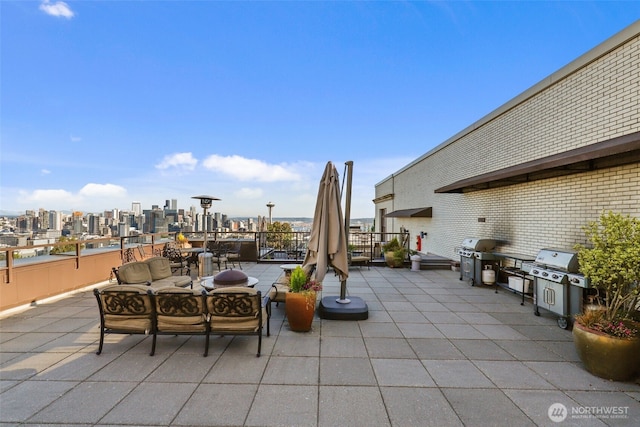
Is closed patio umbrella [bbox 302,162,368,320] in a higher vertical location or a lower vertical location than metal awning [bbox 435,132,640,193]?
lower

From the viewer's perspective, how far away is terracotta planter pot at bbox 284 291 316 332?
Result: 366 cm

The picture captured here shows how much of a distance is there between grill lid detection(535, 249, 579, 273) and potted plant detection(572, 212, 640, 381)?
1.08 meters

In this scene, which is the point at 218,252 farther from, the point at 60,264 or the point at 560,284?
the point at 560,284

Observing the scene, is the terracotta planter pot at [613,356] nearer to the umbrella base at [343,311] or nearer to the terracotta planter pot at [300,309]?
the umbrella base at [343,311]

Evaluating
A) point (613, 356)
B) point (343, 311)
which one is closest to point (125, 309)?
point (343, 311)

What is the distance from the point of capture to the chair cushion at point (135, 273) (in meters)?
4.45

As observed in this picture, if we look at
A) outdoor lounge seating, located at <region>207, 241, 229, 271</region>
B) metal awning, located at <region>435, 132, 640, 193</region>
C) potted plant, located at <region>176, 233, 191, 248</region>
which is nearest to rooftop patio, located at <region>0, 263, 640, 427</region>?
metal awning, located at <region>435, 132, 640, 193</region>

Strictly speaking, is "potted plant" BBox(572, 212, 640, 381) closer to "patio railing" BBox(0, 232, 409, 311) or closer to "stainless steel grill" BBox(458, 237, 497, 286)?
"stainless steel grill" BBox(458, 237, 497, 286)

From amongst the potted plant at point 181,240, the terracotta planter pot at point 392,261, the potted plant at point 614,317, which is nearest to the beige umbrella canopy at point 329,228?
the potted plant at point 614,317

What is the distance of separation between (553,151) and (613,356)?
425cm

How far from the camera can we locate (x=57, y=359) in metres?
2.89

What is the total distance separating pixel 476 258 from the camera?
659 centimetres

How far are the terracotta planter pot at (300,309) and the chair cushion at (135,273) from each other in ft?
9.41

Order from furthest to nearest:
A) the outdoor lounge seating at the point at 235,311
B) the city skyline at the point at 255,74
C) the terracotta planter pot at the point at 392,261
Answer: the terracotta planter pot at the point at 392,261 → the city skyline at the point at 255,74 → the outdoor lounge seating at the point at 235,311
